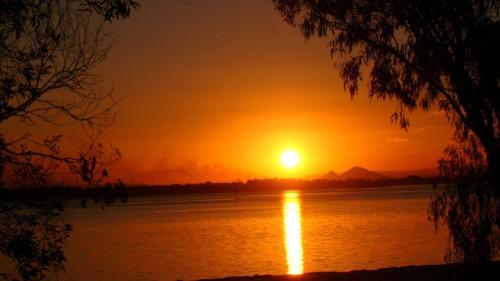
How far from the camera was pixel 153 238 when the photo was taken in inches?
1577

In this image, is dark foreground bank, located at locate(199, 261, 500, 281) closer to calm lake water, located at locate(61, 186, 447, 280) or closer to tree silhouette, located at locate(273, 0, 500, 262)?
tree silhouette, located at locate(273, 0, 500, 262)

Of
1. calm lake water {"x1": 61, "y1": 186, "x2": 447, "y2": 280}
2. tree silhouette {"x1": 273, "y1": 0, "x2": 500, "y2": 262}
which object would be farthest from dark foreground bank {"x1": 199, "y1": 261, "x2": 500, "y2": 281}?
calm lake water {"x1": 61, "y1": 186, "x2": 447, "y2": 280}

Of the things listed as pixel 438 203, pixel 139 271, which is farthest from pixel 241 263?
pixel 438 203

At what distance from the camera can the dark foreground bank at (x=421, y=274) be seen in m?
10.5

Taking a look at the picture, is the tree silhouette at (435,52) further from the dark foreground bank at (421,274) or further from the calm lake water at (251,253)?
the calm lake water at (251,253)

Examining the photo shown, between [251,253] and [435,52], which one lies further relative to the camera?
[251,253]

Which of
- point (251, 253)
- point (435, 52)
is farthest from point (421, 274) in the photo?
point (251, 253)

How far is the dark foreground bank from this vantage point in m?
10.5

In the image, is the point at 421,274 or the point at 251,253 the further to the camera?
the point at 251,253

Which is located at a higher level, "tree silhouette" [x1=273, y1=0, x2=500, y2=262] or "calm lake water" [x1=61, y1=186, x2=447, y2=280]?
"tree silhouette" [x1=273, y1=0, x2=500, y2=262]

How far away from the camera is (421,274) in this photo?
10.9 metres

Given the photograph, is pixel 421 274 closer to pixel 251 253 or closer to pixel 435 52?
pixel 435 52

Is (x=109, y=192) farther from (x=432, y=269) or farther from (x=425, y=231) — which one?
(x=425, y=231)

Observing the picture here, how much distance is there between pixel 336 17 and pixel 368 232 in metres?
26.5
